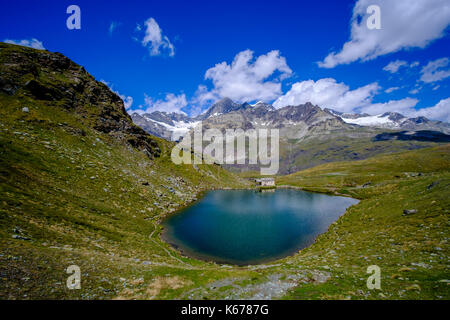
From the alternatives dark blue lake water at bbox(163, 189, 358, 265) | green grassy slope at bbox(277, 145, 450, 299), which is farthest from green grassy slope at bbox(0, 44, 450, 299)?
dark blue lake water at bbox(163, 189, 358, 265)

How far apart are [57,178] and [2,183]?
526 inches

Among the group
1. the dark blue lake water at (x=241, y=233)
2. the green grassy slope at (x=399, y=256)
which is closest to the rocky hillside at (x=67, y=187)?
the dark blue lake water at (x=241, y=233)

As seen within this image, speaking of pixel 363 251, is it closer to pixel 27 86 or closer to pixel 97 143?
pixel 97 143

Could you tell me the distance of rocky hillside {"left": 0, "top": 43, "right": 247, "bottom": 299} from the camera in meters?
15.9

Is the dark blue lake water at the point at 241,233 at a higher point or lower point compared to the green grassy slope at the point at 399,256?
lower

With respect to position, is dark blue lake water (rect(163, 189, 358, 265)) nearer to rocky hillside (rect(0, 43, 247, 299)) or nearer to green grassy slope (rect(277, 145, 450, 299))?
rocky hillside (rect(0, 43, 247, 299))

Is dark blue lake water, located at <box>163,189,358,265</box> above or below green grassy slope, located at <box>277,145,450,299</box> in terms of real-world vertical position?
below

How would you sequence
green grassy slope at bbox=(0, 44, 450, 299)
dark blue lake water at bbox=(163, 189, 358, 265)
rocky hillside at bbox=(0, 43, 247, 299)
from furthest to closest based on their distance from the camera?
dark blue lake water at bbox=(163, 189, 358, 265)
rocky hillside at bbox=(0, 43, 247, 299)
green grassy slope at bbox=(0, 44, 450, 299)

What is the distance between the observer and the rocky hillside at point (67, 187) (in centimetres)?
1589

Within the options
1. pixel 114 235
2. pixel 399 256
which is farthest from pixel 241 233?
pixel 399 256

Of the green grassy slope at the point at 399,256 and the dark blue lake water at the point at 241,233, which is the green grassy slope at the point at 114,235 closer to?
the green grassy slope at the point at 399,256

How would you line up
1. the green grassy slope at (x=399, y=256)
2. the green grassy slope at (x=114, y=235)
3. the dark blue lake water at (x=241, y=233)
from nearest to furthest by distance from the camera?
the green grassy slope at (x=399, y=256) → the green grassy slope at (x=114, y=235) → the dark blue lake water at (x=241, y=233)

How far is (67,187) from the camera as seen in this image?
3784 cm
